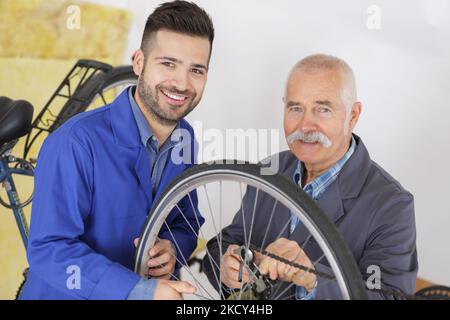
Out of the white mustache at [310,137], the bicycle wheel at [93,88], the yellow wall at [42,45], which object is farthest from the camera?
the yellow wall at [42,45]

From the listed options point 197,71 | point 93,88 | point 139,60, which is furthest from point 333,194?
point 93,88

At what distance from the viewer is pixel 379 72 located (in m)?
2.03

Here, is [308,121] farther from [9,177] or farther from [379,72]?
[9,177]

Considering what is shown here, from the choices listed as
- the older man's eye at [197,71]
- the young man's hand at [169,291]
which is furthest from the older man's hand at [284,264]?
the older man's eye at [197,71]

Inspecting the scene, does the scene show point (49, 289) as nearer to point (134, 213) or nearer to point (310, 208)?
point (134, 213)

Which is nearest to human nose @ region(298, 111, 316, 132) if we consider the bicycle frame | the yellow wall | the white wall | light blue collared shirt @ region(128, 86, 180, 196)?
light blue collared shirt @ region(128, 86, 180, 196)

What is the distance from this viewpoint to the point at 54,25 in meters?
2.27

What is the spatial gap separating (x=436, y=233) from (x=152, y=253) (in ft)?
3.60

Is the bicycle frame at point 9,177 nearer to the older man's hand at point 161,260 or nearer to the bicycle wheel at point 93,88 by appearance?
the bicycle wheel at point 93,88

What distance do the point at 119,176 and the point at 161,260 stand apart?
19 centimetres

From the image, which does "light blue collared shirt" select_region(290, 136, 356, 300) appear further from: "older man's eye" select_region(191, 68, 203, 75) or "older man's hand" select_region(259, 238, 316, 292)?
"older man's eye" select_region(191, 68, 203, 75)

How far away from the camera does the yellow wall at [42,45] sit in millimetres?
2234

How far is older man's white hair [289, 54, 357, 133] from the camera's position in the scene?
4.91 feet
